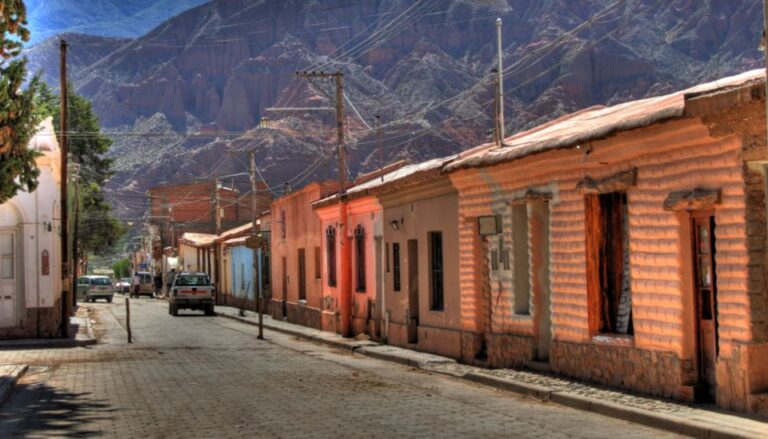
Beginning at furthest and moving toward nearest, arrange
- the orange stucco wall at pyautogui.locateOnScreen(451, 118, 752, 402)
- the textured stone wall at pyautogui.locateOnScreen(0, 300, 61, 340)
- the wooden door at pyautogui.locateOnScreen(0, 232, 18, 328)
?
the textured stone wall at pyautogui.locateOnScreen(0, 300, 61, 340) < the wooden door at pyautogui.locateOnScreen(0, 232, 18, 328) < the orange stucco wall at pyautogui.locateOnScreen(451, 118, 752, 402)

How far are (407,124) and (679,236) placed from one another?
377ft

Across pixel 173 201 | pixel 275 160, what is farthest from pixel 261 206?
pixel 275 160

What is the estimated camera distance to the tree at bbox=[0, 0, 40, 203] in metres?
15.5

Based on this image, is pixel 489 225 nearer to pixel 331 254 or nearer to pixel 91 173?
pixel 331 254

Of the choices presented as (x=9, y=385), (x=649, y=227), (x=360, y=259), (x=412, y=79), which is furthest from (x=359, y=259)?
(x=412, y=79)

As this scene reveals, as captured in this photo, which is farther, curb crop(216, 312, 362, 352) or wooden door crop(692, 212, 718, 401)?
curb crop(216, 312, 362, 352)

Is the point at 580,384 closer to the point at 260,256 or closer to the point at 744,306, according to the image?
the point at 744,306

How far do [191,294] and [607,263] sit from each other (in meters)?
32.6

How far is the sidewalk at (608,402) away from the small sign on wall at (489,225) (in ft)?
7.80

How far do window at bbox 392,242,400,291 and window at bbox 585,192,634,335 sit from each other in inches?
385

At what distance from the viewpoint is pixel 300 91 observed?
17025 cm

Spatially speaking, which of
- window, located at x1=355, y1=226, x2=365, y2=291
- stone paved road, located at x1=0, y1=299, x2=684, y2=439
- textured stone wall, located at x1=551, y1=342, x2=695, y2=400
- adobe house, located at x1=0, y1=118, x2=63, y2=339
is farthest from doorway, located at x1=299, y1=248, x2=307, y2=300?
textured stone wall, located at x1=551, y1=342, x2=695, y2=400

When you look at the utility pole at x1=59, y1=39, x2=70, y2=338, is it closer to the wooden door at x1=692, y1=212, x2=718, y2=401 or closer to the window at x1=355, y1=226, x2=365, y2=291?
the window at x1=355, y1=226, x2=365, y2=291

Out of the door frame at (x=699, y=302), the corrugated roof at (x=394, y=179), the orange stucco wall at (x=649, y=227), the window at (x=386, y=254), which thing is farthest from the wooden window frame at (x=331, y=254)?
the door frame at (x=699, y=302)
